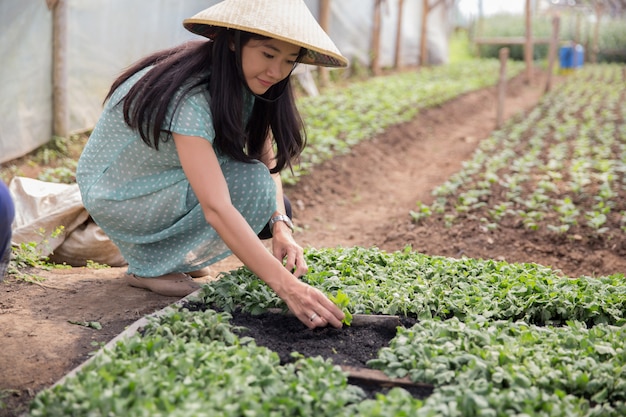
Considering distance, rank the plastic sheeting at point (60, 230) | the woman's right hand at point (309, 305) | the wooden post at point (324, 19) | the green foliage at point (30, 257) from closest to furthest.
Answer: the woman's right hand at point (309, 305)
the green foliage at point (30, 257)
the plastic sheeting at point (60, 230)
the wooden post at point (324, 19)

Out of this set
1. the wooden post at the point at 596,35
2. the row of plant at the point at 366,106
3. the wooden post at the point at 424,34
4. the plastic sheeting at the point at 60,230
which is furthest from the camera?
the wooden post at the point at 596,35

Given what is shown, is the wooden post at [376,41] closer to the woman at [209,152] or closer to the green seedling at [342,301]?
the woman at [209,152]

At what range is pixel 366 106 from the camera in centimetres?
995

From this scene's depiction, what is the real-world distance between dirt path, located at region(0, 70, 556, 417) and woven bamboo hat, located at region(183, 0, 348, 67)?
130cm

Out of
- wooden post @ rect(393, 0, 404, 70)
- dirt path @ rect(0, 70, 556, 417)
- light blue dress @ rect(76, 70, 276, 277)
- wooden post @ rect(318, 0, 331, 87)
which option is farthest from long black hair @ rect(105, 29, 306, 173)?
wooden post @ rect(393, 0, 404, 70)

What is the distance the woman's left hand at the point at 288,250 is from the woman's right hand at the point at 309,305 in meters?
0.42

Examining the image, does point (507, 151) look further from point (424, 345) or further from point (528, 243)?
point (424, 345)

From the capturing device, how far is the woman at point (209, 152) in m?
2.83

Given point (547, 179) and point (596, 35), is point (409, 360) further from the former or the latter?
point (596, 35)

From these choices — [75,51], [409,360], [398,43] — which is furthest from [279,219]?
[398,43]

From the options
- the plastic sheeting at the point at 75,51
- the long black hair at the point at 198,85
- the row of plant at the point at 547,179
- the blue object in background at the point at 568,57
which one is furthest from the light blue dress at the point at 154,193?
the blue object in background at the point at 568,57

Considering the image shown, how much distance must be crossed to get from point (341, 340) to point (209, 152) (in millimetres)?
899

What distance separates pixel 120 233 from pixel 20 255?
2.17 ft

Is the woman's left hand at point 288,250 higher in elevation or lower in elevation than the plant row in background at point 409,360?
higher
